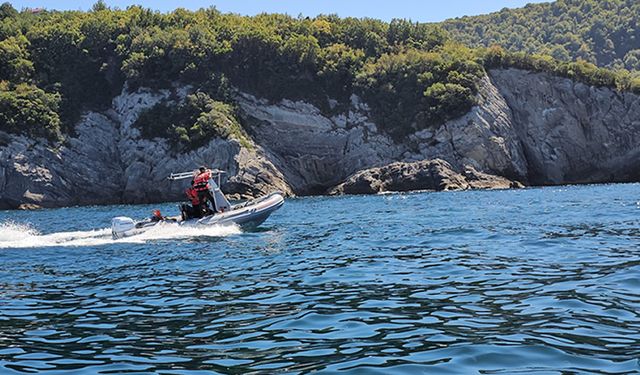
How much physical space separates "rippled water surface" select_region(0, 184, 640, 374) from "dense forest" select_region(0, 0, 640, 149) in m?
47.8

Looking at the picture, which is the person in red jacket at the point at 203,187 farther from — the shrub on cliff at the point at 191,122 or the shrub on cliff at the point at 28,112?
the shrub on cliff at the point at 28,112

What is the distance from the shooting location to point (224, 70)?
249 feet

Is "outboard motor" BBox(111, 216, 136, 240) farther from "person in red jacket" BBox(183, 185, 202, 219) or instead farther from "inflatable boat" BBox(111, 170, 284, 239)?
"person in red jacket" BBox(183, 185, 202, 219)

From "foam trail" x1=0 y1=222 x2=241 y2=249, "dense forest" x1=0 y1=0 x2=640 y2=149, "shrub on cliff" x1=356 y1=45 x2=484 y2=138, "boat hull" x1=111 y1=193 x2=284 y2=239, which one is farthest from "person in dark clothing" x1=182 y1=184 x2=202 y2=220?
"shrub on cliff" x1=356 y1=45 x2=484 y2=138

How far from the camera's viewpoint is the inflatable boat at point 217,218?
24.5 m

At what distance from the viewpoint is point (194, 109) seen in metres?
69.8

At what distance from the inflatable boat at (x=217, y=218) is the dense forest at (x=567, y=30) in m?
128

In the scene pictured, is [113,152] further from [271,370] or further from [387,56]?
[271,370]

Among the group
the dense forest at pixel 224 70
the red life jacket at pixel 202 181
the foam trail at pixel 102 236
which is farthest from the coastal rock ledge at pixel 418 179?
the foam trail at pixel 102 236

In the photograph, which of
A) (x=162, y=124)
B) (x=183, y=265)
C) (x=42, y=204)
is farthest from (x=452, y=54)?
(x=183, y=265)

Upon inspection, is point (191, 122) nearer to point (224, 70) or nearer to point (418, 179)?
point (224, 70)

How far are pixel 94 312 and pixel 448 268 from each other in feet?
22.1

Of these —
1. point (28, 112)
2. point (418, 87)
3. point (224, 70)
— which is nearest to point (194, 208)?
point (28, 112)

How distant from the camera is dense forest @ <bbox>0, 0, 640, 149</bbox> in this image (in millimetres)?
68750
